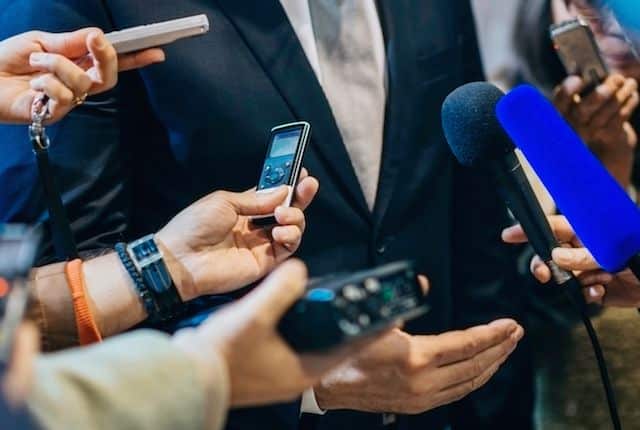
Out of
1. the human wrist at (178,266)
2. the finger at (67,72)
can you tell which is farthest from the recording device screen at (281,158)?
the finger at (67,72)

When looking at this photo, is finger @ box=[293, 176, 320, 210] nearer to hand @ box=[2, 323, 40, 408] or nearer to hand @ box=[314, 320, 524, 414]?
hand @ box=[314, 320, 524, 414]

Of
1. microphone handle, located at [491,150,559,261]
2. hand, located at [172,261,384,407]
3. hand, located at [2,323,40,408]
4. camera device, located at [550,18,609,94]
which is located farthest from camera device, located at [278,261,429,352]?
camera device, located at [550,18,609,94]

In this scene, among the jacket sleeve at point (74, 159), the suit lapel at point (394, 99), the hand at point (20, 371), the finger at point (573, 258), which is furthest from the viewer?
the suit lapel at point (394, 99)

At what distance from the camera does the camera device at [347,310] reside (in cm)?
54

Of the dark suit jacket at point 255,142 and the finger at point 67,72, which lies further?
the dark suit jacket at point 255,142

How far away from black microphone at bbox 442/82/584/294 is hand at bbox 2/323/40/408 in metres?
0.48

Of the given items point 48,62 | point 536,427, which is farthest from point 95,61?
point 536,427

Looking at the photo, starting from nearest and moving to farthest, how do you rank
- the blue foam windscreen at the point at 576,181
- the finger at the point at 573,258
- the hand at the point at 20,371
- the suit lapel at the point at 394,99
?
1. the hand at the point at 20,371
2. the blue foam windscreen at the point at 576,181
3. the finger at the point at 573,258
4. the suit lapel at the point at 394,99

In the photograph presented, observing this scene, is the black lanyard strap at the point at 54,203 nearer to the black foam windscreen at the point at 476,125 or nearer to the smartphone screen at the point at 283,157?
the smartphone screen at the point at 283,157

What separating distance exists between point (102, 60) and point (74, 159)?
196 millimetres

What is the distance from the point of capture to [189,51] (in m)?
1.01

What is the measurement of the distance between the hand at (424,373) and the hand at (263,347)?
251mm

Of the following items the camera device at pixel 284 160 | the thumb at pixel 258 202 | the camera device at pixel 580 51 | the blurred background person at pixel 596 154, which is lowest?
the blurred background person at pixel 596 154

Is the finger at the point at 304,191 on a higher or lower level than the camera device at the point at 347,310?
lower
